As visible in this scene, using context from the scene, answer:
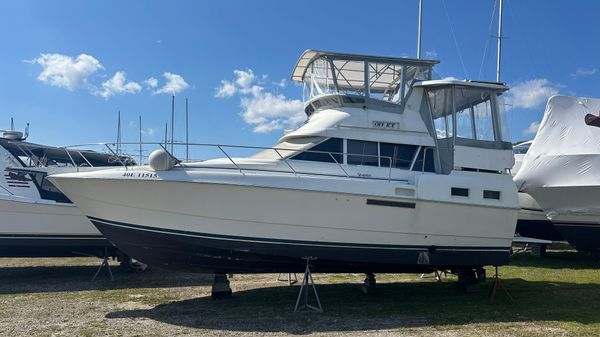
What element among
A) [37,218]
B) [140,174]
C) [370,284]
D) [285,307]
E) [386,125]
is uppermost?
[386,125]

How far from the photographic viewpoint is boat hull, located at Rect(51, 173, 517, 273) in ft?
23.7

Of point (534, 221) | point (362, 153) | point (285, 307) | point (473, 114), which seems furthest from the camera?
point (534, 221)

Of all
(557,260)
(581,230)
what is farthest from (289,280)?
(557,260)

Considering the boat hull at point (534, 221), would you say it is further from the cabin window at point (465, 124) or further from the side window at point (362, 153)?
the side window at point (362, 153)

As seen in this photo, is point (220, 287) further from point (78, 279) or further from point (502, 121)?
point (502, 121)

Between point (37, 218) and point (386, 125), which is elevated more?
point (386, 125)

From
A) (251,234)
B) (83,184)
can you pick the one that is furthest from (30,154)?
(251,234)

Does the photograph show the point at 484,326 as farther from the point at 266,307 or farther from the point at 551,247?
the point at 551,247

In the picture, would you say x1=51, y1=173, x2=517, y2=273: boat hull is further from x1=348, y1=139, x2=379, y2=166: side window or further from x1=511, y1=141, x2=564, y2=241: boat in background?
x1=511, y1=141, x2=564, y2=241: boat in background

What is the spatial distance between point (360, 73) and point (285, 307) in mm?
4742

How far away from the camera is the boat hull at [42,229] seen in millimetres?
10508

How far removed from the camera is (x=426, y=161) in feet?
27.7

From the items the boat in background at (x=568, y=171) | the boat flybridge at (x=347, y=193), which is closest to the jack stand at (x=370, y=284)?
the boat flybridge at (x=347, y=193)

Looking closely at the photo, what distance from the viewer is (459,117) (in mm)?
8680
